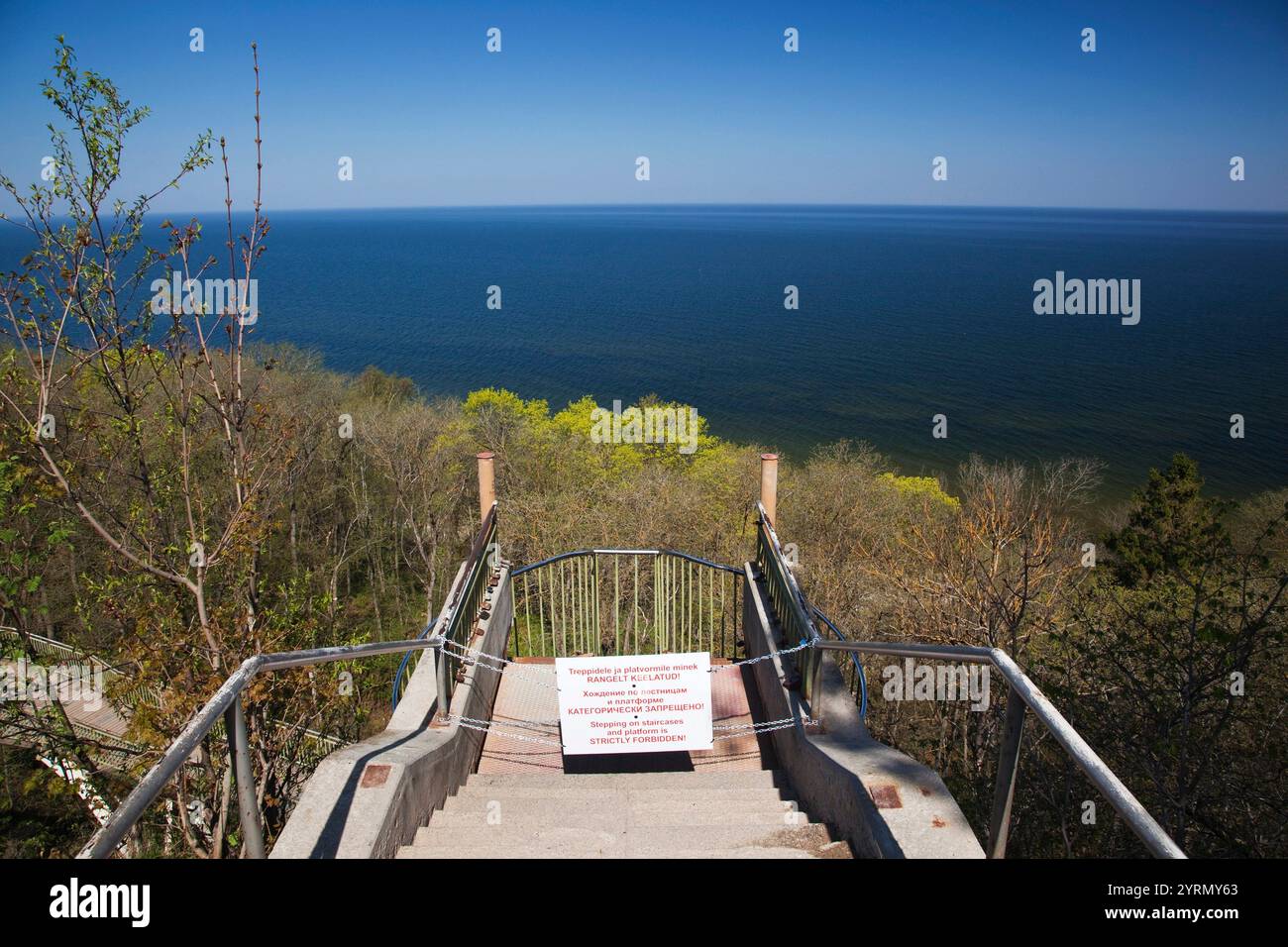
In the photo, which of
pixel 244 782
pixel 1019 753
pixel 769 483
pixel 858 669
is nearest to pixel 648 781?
pixel 858 669

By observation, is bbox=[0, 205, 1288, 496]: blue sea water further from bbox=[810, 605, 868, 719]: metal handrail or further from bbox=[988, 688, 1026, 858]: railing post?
bbox=[988, 688, 1026, 858]: railing post

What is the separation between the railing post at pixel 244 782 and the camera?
9.14ft

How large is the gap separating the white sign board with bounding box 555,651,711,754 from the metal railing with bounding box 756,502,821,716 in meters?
0.71

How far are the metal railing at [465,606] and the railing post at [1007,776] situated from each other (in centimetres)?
351

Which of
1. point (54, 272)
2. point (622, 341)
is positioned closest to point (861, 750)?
point (54, 272)

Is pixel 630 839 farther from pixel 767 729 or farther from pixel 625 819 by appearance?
pixel 767 729

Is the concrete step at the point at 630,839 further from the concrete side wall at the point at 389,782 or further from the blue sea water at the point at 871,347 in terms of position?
the blue sea water at the point at 871,347

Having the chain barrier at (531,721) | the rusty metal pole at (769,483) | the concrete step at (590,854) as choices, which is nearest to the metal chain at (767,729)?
the chain barrier at (531,721)

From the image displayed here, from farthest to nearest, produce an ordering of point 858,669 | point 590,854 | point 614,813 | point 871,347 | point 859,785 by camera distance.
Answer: point 871,347 → point 858,669 → point 614,813 → point 590,854 → point 859,785

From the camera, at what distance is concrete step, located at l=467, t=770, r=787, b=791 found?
5.33m

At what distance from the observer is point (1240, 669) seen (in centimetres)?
841

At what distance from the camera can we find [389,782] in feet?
12.4

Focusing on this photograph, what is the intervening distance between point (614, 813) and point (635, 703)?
853 mm

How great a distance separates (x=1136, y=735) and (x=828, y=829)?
265 inches
